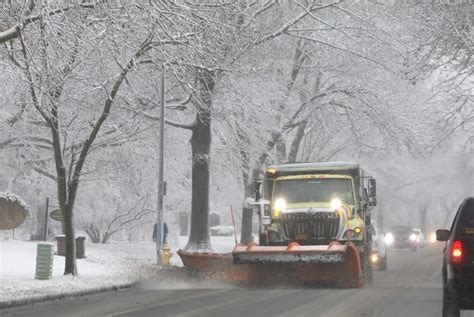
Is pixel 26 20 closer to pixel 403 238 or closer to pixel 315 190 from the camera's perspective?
pixel 315 190

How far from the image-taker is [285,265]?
19766 mm

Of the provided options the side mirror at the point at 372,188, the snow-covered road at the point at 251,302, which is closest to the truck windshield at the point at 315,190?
the side mirror at the point at 372,188

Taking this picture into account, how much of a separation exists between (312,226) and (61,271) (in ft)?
22.6

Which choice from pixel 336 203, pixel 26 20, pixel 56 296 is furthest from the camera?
pixel 336 203

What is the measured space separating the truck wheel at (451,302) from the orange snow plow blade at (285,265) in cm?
779

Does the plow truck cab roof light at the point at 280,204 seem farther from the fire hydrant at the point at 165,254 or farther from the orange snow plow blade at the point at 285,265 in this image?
the fire hydrant at the point at 165,254

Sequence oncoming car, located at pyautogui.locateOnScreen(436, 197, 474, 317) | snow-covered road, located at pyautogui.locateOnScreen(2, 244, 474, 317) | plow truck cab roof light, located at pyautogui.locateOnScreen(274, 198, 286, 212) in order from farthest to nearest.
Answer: plow truck cab roof light, located at pyautogui.locateOnScreen(274, 198, 286, 212), snow-covered road, located at pyautogui.locateOnScreen(2, 244, 474, 317), oncoming car, located at pyautogui.locateOnScreen(436, 197, 474, 317)

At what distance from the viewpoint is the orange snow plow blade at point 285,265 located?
19031 mm

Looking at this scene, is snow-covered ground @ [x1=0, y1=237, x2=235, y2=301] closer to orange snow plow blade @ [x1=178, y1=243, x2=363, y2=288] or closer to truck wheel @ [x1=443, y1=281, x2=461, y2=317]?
orange snow plow blade @ [x1=178, y1=243, x2=363, y2=288]

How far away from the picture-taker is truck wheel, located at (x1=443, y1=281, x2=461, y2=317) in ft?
35.1

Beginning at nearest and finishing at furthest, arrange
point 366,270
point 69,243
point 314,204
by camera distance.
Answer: point 314,204 < point 69,243 < point 366,270

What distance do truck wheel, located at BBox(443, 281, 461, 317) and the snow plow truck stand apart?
25.5 ft

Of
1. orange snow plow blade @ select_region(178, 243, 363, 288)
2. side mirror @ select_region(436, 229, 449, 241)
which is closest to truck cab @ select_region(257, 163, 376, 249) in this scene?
orange snow plow blade @ select_region(178, 243, 363, 288)

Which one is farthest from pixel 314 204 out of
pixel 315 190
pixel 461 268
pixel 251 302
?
pixel 461 268
